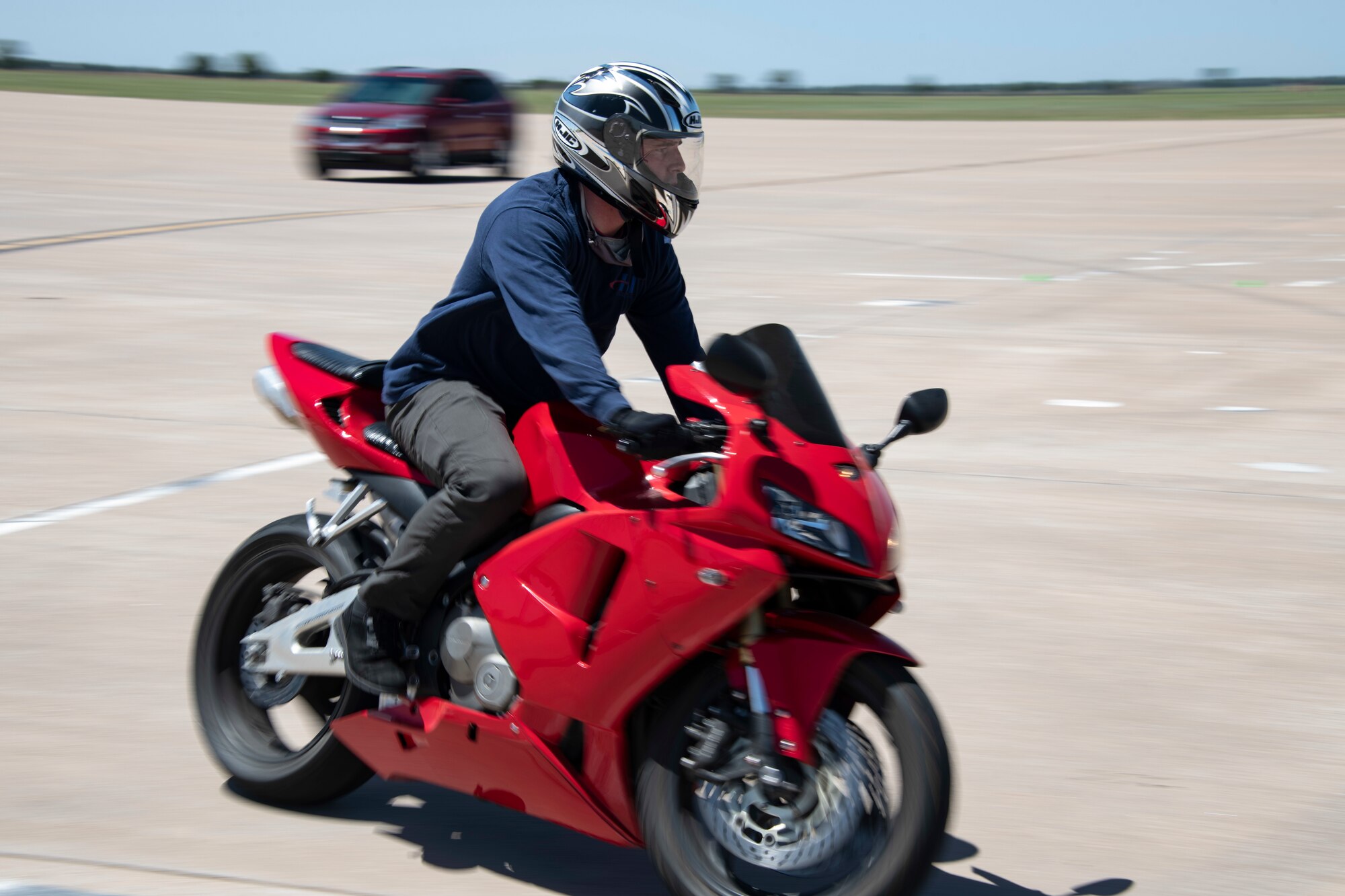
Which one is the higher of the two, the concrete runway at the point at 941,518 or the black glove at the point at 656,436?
the black glove at the point at 656,436

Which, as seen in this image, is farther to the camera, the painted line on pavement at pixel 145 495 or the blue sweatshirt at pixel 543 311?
the painted line on pavement at pixel 145 495

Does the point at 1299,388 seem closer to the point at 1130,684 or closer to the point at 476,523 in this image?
the point at 1130,684

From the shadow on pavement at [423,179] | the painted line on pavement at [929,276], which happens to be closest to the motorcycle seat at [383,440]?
the painted line on pavement at [929,276]

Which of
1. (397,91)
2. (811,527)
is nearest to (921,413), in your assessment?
(811,527)

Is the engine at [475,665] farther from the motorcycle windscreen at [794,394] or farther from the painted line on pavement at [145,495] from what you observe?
the painted line on pavement at [145,495]

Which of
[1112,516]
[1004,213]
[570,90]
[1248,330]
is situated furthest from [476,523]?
[1004,213]

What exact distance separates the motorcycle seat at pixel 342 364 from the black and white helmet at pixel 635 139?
0.86 m

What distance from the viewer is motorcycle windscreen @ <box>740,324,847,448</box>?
326 centimetres

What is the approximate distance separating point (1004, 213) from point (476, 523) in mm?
17930

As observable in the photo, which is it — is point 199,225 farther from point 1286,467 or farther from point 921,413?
point 921,413

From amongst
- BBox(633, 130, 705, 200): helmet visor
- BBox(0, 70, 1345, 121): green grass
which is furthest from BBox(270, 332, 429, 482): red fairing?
BBox(0, 70, 1345, 121): green grass

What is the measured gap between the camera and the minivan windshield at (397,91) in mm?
24734

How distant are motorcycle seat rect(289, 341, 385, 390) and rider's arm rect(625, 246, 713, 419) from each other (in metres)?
0.71

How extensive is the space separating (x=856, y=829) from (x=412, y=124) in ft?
73.2
